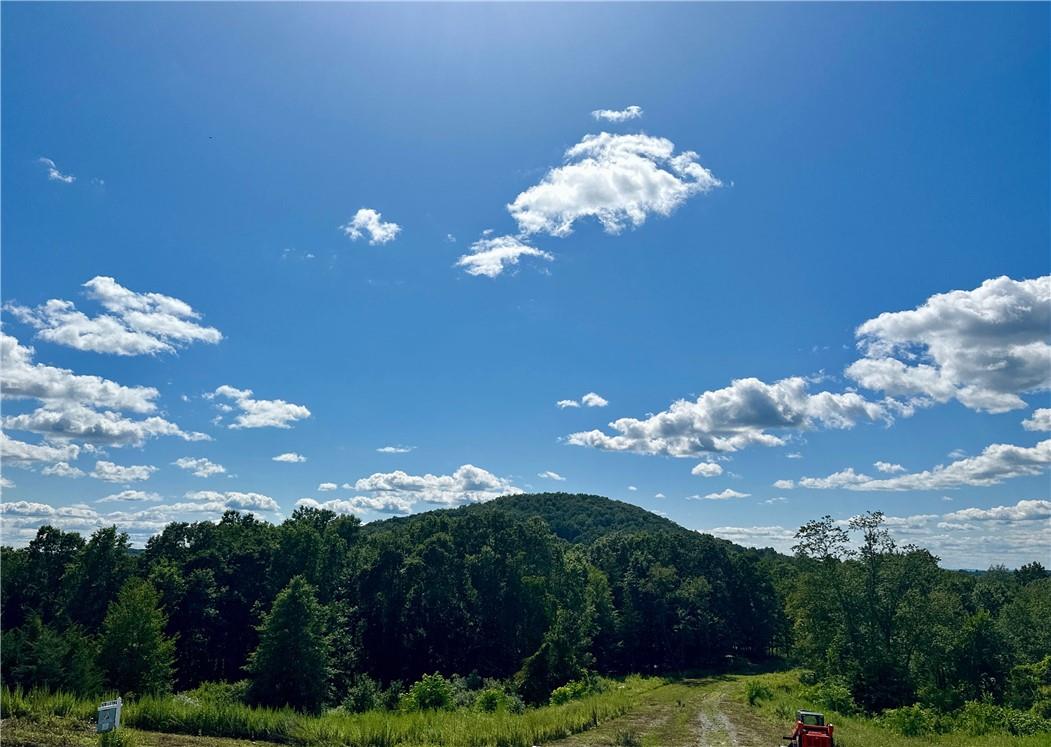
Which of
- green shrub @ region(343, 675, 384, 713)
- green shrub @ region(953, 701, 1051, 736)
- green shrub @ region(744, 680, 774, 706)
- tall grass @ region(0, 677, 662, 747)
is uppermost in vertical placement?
tall grass @ region(0, 677, 662, 747)

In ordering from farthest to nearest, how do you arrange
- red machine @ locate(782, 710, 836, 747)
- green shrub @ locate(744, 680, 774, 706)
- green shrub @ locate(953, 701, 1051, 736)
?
1. green shrub @ locate(744, 680, 774, 706)
2. green shrub @ locate(953, 701, 1051, 736)
3. red machine @ locate(782, 710, 836, 747)

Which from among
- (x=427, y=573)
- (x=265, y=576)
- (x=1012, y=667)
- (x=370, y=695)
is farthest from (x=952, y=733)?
(x=265, y=576)

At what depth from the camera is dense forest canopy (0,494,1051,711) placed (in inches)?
1426

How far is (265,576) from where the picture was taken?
60.6 metres

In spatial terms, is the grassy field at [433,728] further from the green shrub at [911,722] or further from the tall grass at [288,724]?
the green shrub at [911,722]

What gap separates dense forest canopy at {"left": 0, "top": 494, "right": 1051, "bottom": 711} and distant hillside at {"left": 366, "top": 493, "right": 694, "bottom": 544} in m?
60.0

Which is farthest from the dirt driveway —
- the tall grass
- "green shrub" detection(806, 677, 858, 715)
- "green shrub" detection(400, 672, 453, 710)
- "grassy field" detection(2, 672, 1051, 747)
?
"green shrub" detection(400, 672, 453, 710)

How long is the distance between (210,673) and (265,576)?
358 inches

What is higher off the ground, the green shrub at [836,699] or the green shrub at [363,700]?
the green shrub at [836,699]

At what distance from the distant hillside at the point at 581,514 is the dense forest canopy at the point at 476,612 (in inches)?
2361

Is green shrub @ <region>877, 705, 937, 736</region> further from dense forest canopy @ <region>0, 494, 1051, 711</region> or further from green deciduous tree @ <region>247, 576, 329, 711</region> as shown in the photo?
green deciduous tree @ <region>247, 576, 329, 711</region>

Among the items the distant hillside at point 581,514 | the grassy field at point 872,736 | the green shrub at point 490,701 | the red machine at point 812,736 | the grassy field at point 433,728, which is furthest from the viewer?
the distant hillside at point 581,514

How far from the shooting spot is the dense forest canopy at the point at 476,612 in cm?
3622

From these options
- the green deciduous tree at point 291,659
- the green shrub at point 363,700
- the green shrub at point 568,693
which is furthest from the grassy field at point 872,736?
the green deciduous tree at point 291,659
